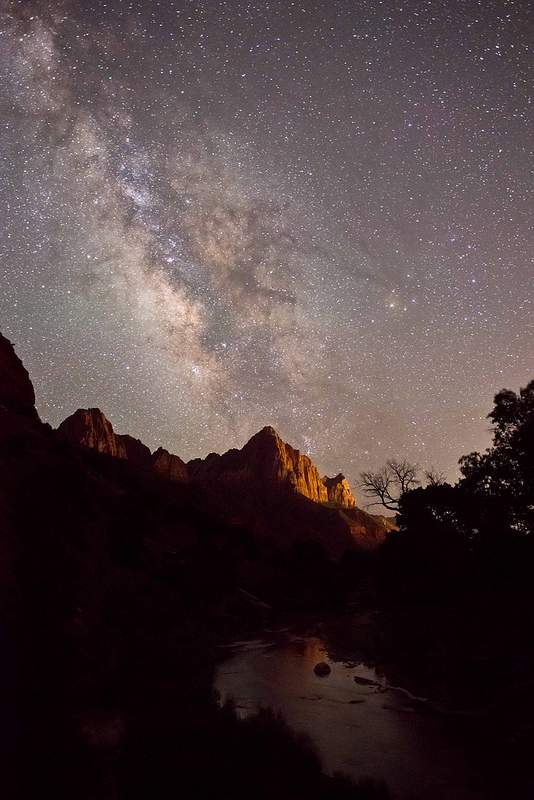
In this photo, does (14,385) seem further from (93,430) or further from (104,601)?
(93,430)

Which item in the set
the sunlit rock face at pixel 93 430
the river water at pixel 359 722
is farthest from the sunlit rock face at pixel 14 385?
the sunlit rock face at pixel 93 430

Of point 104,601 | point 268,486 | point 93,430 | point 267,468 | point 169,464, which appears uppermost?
point 267,468

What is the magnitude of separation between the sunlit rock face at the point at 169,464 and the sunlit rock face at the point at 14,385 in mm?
64393

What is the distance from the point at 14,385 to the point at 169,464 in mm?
71899

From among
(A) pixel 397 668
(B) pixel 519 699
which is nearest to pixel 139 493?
(A) pixel 397 668

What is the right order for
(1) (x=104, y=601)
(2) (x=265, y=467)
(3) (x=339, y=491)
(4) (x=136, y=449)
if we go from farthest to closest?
(3) (x=339, y=491), (2) (x=265, y=467), (4) (x=136, y=449), (1) (x=104, y=601)

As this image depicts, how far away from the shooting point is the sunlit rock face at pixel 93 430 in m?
85.2

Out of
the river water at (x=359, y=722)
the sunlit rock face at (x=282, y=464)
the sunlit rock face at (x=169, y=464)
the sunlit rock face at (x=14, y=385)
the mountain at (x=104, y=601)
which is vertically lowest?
the river water at (x=359, y=722)

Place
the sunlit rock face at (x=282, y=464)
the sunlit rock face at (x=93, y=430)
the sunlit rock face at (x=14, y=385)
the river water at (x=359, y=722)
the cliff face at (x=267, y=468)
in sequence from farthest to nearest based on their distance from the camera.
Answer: the sunlit rock face at (x=282, y=464)
the cliff face at (x=267, y=468)
the sunlit rock face at (x=93, y=430)
the sunlit rock face at (x=14, y=385)
the river water at (x=359, y=722)

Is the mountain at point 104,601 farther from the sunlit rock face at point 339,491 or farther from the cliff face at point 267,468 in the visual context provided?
the sunlit rock face at point 339,491

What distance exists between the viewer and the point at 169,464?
102 m

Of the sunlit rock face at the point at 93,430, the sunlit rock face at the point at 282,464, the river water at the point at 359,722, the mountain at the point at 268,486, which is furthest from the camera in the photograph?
the sunlit rock face at the point at 282,464

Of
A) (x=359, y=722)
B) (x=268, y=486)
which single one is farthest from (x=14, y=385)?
(x=268, y=486)

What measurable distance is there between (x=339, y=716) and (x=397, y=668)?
597cm
